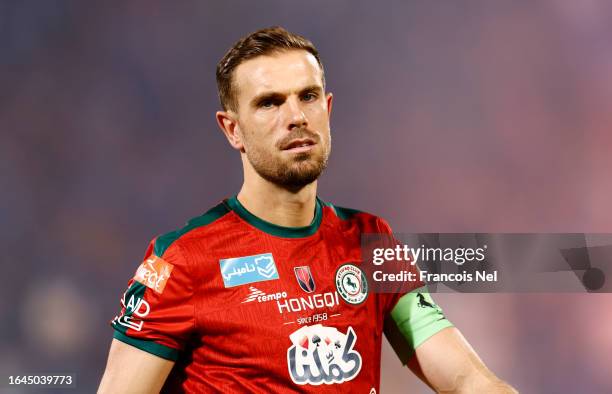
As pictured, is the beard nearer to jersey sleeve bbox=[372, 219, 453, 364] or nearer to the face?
the face

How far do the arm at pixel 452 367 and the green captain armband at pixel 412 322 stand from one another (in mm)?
21

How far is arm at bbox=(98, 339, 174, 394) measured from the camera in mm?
1770

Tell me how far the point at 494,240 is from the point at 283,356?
224 centimetres

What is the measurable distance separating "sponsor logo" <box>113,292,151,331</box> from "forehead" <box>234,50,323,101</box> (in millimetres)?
609

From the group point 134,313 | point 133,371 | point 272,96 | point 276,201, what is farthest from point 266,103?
point 133,371

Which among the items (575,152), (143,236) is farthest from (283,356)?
(575,152)

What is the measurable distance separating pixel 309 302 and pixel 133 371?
49 cm

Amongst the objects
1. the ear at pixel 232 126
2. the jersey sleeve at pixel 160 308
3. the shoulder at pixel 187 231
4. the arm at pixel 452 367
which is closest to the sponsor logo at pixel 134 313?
the jersey sleeve at pixel 160 308

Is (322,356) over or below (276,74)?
below

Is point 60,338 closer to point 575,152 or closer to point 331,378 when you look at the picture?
point 331,378

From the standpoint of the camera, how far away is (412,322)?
207cm

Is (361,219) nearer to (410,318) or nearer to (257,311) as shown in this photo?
(410,318)

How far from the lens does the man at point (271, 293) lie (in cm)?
Result: 183

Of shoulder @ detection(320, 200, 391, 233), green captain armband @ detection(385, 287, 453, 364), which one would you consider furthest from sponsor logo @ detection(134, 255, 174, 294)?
green captain armband @ detection(385, 287, 453, 364)
